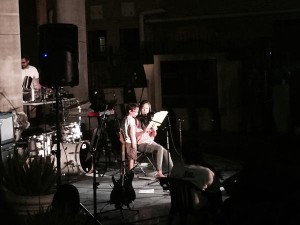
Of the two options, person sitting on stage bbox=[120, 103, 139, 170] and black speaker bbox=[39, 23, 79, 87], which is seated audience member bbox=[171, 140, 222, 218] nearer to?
black speaker bbox=[39, 23, 79, 87]

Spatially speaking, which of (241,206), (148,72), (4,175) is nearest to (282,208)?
(241,206)

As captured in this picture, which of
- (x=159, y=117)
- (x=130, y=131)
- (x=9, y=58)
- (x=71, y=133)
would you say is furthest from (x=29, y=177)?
(x=9, y=58)

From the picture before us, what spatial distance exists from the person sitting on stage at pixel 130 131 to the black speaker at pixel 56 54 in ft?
5.30

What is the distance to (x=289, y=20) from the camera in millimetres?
17984

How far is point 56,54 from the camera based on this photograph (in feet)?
27.9

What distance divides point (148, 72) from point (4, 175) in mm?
11293

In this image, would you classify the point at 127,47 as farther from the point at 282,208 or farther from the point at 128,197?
the point at 282,208

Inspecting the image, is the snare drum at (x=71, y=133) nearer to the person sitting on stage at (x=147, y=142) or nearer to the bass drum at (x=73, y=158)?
the bass drum at (x=73, y=158)

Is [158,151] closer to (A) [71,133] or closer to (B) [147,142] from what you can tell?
(B) [147,142]

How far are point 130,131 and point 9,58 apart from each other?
2816 millimetres

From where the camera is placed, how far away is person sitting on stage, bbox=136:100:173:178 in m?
10.1

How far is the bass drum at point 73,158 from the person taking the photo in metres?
10.4

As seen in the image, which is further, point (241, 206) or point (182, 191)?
point (182, 191)

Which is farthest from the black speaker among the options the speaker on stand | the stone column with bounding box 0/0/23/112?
Result: the stone column with bounding box 0/0/23/112
